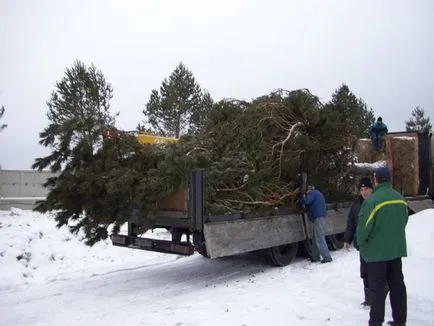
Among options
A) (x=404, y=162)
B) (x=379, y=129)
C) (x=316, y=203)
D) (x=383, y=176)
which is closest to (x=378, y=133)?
(x=379, y=129)

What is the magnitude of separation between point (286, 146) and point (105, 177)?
3.83 m

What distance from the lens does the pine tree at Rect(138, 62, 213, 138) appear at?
93.7ft

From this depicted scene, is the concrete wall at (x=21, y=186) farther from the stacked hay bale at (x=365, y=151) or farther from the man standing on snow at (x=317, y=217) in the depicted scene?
the man standing on snow at (x=317, y=217)

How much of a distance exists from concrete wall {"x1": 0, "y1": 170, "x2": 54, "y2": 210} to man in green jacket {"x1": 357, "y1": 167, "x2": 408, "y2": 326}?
18107 mm

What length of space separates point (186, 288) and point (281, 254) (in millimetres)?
2381

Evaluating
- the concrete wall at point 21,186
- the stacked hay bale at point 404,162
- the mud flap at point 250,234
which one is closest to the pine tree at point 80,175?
the mud flap at point 250,234

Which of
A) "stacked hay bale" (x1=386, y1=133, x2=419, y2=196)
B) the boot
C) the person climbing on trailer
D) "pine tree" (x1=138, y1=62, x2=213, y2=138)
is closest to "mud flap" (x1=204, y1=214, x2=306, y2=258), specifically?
the boot

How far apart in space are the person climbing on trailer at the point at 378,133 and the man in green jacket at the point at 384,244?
654 centimetres

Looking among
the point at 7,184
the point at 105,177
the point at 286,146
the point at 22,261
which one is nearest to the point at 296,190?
the point at 286,146

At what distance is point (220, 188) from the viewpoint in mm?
8195

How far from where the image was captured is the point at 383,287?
470 cm

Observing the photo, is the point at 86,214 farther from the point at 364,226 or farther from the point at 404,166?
the point at 404,166

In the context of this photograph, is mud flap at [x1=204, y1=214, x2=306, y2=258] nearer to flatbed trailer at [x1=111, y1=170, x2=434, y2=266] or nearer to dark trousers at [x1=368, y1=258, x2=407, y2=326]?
flatbed trailer at [x1=111, y1=170, x2=434, y2=266]

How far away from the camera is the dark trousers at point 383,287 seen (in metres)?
4.68
